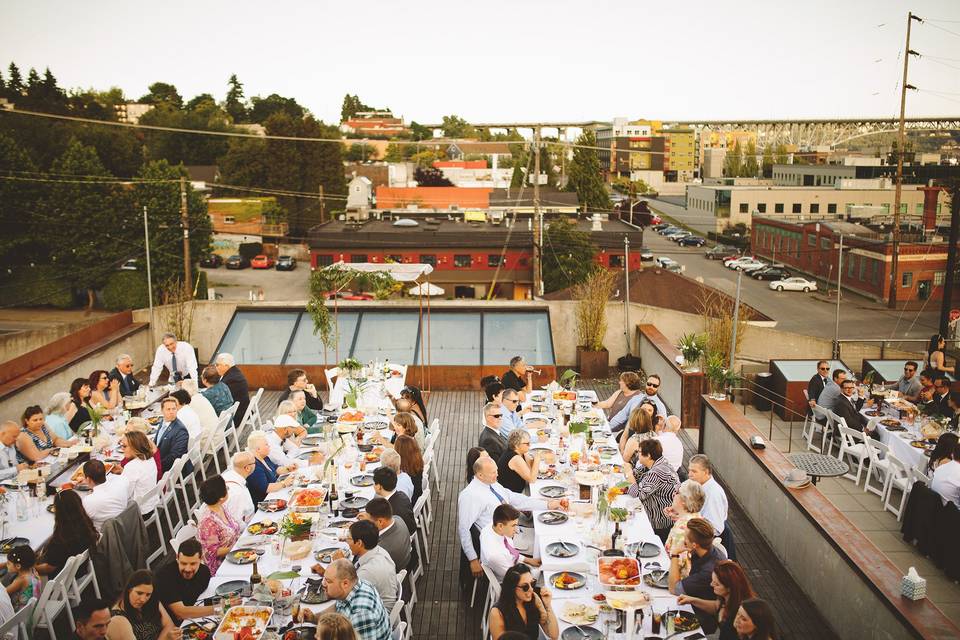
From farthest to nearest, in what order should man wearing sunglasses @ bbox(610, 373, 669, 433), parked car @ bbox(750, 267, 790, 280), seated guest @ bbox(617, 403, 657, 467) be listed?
parked car @ bbox(750, 267, 790, 280) < man wearing sunglasses @ bbox(610, 373, 669, 433) < seated guest @ bbox(617, 403, 657, 467)

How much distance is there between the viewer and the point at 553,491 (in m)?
6.19

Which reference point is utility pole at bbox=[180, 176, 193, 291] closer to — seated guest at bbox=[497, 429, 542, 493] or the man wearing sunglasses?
the man wearing sunglasses

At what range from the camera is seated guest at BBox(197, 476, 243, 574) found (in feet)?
17.7

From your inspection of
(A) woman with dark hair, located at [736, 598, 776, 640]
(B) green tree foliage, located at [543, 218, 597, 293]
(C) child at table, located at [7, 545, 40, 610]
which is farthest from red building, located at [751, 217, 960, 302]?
(C) child at table, located at [7, 545, 40, 610]

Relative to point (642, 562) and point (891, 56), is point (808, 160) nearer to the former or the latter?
point (891, 56)

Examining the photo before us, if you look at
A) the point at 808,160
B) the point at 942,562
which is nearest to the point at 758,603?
the point at 942,562

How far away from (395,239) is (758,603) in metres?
40.5

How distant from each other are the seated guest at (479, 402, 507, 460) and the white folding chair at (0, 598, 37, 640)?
3675 mm

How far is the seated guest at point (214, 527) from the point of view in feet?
17.7

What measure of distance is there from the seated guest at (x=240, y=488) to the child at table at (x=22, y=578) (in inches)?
51.3

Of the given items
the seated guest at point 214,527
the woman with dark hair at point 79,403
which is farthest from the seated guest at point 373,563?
the woman with dark hair at point 79,403

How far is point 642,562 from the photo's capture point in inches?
196

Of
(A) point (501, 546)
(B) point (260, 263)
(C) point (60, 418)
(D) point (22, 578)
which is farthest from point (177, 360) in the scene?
(B) point (260, 263)

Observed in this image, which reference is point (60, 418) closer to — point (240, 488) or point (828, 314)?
point (240, 488)
